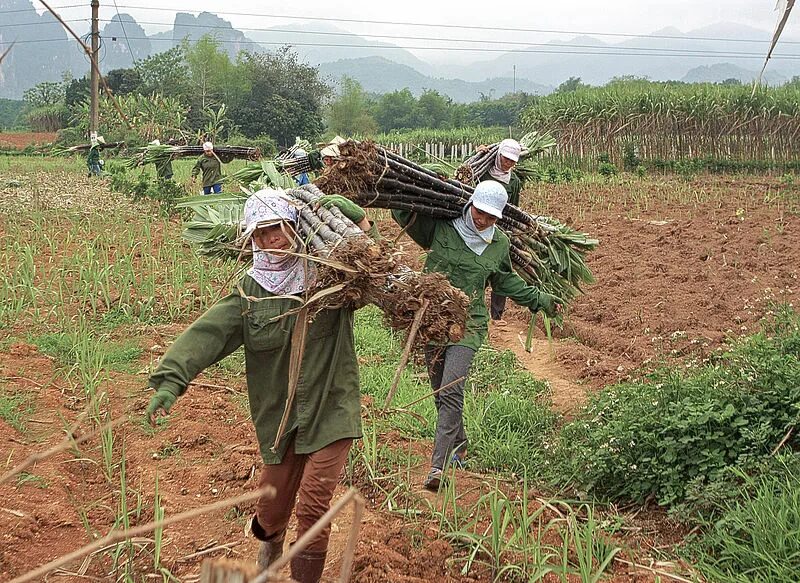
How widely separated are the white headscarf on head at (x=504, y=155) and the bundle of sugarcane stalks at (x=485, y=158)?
1.5 inches

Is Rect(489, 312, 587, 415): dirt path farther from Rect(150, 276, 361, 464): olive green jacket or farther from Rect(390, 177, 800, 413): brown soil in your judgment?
Rect(150, 276, 361, 464): olive green jacket

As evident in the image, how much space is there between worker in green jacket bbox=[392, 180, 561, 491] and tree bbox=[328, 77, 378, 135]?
58.8m

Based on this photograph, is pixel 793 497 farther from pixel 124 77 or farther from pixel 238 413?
pixel 124 77

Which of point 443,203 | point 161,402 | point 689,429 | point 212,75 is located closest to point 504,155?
point 443,203

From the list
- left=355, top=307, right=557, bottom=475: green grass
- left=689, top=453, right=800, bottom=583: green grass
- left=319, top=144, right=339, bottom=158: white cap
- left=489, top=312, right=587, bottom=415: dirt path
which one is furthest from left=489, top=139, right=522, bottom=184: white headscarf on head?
left=689, top=453, right=800, bottom=583: green grass

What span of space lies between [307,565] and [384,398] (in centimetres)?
262

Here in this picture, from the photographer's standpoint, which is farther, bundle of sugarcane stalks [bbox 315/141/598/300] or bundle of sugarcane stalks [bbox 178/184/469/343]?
bundle of sugarcane stalks [bbox 315/141/598/300]

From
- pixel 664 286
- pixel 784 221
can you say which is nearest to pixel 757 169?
pixel 784 221

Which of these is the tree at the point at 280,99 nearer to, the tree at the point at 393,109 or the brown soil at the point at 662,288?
the tree at the point at 393,109

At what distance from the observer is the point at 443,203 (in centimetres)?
464

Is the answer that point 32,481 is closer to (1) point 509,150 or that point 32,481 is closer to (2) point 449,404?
(2) point 449,404

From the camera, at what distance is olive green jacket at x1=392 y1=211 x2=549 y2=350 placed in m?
4.46

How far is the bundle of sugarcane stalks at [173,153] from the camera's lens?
13133 mm

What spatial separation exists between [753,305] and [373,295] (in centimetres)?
599
